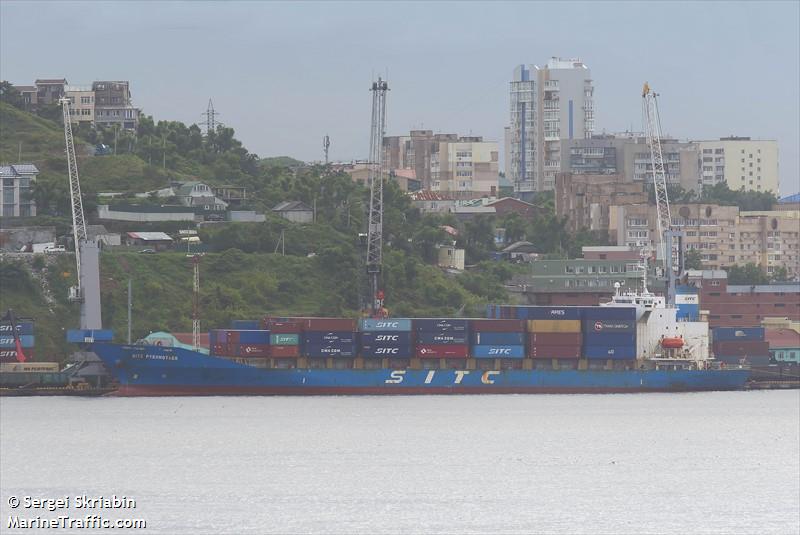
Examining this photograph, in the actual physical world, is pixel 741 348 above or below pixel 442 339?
below

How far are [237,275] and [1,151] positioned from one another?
35604 millimetres

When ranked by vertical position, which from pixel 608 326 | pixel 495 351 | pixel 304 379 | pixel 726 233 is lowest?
pixel 304 379

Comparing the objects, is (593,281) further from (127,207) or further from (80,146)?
(80,146)

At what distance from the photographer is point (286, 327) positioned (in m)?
85.8

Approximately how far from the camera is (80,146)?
141 m

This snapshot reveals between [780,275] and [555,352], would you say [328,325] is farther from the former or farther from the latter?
[780,275]

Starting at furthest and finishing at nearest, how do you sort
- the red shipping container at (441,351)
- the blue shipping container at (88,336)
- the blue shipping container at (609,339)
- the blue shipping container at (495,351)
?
the blue shipping container at (609,339)
the blue shipping container at (495,351)
the red shipping container at (441,351)
the blue shipping container at (88,336)

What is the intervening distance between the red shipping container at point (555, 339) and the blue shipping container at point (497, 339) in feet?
2.51

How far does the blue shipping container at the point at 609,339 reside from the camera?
291ft

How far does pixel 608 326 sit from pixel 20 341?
101ft

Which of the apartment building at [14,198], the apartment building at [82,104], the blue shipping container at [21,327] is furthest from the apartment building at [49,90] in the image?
the blue shipping container at [21,327]

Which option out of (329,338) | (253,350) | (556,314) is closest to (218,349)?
(253,350)

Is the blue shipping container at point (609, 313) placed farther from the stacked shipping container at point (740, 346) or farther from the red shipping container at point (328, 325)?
the red shipping container at point (328, 325)

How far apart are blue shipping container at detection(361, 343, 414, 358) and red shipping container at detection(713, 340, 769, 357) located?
2044 cm
